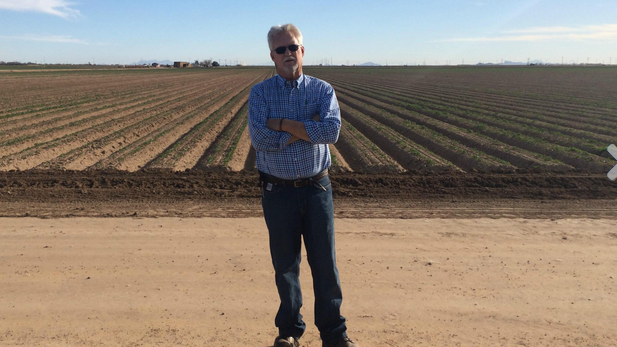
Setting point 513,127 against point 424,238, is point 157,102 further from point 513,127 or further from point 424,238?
point 424,238

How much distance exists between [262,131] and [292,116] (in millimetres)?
250

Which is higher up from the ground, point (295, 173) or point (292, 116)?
point (292, 116)

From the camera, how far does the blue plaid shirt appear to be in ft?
10.0

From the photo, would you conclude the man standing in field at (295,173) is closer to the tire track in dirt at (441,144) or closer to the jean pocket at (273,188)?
the jean pocket at (273,188)

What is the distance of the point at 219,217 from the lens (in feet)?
22.2

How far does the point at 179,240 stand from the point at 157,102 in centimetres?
2422

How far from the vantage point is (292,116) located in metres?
3.14

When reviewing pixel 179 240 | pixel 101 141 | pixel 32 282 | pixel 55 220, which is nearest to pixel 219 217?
pixel 179 240

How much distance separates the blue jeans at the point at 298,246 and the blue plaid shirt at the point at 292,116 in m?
0.12

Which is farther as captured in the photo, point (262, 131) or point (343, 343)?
point (343, 343)

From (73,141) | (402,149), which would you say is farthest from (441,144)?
(73,141)

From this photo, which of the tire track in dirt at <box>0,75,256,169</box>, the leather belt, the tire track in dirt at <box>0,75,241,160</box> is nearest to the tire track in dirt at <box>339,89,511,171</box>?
the leather belt

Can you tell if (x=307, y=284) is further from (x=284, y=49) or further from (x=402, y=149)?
(x=402, y=149)

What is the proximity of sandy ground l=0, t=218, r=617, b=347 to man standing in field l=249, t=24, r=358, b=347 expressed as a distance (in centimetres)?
43
